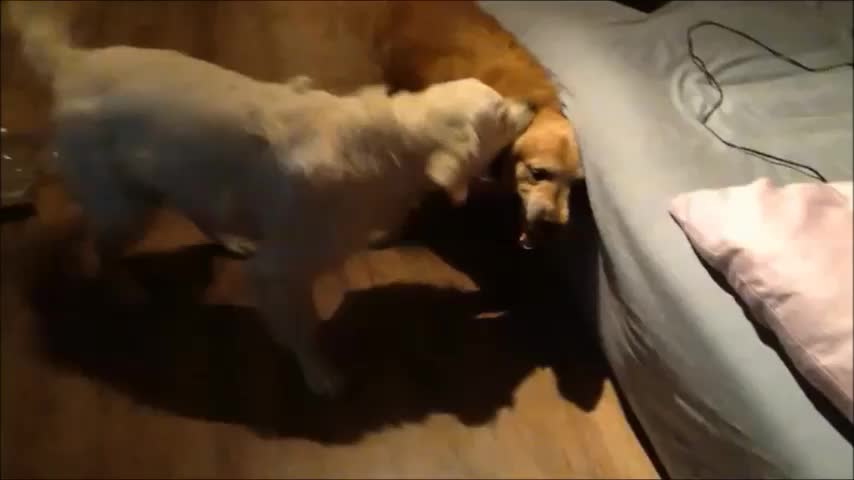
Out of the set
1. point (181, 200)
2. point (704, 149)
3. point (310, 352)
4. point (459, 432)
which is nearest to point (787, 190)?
point (704, 149)

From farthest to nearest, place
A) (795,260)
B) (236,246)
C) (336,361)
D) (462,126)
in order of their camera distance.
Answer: (236,246), (336,361), (462,126), (795,260)

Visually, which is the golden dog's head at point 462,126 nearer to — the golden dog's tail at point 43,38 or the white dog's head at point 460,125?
the white dog's head at point 460,125

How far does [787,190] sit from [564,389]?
59cm

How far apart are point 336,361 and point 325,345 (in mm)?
41

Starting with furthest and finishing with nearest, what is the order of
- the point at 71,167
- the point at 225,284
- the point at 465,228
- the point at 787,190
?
1. the point at 465,228
2. the point at 225,284
3. the point at 71,167
4. the point at 787,190

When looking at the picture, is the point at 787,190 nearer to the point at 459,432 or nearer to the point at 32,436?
the point at 459,432

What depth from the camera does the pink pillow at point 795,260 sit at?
1.08 metres

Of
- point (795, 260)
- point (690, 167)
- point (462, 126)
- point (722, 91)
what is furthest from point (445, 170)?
point (722, 91)

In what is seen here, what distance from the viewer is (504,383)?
1.66 metres

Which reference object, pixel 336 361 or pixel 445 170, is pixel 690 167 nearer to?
pixel 445 170

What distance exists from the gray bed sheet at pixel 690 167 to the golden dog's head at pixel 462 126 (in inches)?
8.1

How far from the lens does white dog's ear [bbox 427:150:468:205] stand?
1.41m

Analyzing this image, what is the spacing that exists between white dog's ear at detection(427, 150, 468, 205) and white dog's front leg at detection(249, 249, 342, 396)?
0.97ft

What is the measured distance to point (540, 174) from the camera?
58.6 inches
